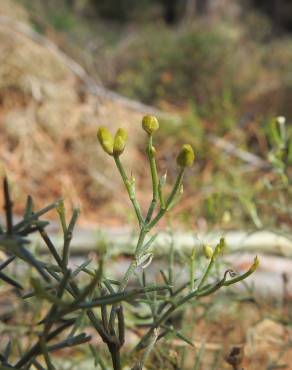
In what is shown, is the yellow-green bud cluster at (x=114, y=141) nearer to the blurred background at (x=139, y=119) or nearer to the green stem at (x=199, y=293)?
the green stem at (x=199, y=293)

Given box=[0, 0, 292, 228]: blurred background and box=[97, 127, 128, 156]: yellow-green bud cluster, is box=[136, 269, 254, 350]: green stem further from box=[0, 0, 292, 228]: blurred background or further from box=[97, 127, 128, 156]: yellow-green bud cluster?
box=[0, 0, 292, 228]: blurred background

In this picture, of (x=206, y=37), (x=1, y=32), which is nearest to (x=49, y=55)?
(x=1, y=32)

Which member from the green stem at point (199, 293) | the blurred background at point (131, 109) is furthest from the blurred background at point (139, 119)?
the green stem at point (199, 293)

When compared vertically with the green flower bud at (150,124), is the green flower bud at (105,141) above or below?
below

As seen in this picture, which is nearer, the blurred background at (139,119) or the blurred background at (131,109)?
the blurred background at (139,119)

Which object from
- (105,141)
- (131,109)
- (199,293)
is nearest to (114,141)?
(105,141)

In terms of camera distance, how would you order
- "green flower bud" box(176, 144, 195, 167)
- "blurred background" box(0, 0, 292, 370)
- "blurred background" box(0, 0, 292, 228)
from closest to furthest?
"green flower bud" box(176, 144, 195, 167)
"blurred background" box(0, 0, 292, 370)
"blurred background" box(0, 0, 292, 228)

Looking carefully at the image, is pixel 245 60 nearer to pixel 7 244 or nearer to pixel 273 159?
pixel 273 159

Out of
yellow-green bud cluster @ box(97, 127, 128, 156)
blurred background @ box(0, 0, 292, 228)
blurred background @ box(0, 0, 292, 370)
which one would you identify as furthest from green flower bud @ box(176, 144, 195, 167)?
blurred background @ box(0, 0, 292, 228)
